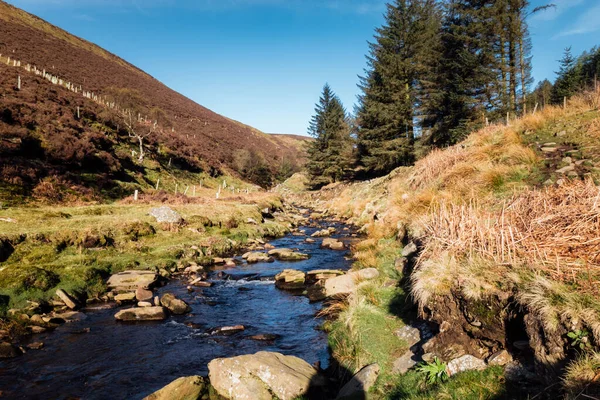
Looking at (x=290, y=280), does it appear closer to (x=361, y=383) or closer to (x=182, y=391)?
(x=182, y=391)

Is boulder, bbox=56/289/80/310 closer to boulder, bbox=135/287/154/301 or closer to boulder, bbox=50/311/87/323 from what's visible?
boulder, bbox=50/311/87/323

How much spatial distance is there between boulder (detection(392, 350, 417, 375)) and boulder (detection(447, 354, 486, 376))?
0.78m

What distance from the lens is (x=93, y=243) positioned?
15.2 metres

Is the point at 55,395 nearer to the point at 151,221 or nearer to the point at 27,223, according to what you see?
the point at 27,223

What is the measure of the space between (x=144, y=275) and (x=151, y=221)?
7.32m

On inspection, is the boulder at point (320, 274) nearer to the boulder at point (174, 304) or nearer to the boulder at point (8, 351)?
the boulder at point (174, 304)

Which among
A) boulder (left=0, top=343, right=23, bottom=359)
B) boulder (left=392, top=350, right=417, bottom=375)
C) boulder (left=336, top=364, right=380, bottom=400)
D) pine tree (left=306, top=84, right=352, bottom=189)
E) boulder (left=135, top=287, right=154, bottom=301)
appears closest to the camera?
boulder (left=336, top=364, right=380, bottom=400)

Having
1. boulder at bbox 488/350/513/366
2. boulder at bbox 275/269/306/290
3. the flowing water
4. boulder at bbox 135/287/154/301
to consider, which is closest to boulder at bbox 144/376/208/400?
the flowing water

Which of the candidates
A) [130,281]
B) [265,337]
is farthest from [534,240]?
[130,281]

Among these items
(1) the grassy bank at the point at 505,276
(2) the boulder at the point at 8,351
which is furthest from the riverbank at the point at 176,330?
(1) the grassy bank at the point at 505,276

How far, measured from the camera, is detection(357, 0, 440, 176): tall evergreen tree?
34719 mm

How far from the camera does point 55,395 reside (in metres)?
6.55

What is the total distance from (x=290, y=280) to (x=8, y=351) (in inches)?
355

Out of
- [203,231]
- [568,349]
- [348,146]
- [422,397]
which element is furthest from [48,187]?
[348,146]
